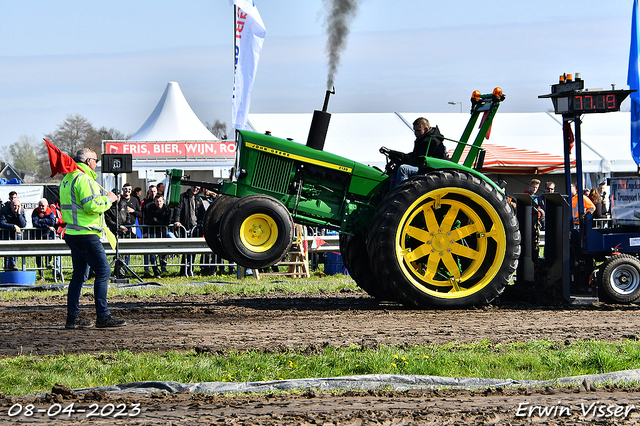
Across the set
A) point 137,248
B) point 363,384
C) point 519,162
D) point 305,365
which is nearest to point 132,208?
point 137,248

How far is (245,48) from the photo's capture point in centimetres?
1684

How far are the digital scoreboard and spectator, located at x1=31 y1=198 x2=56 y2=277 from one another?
419 inches

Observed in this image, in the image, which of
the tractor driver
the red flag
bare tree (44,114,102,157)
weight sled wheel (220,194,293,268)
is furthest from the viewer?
bare tree (44,114,102,157)

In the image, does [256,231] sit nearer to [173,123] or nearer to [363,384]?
[363,384]

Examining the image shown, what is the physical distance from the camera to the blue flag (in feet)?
41.0

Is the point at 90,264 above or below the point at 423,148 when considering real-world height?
below

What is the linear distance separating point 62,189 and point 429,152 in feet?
14.7

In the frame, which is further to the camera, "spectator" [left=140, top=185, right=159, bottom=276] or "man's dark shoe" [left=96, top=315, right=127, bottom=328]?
"spectator" [left=140, top=185, right=159, bottom=276]

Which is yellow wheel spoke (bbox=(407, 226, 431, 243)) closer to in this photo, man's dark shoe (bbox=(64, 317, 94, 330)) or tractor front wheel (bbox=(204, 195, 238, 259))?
tractor front wheel (bbox=(204, 195, 238, 259))

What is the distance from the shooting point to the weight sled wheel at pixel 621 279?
32.1ft

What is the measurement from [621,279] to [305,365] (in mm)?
5541

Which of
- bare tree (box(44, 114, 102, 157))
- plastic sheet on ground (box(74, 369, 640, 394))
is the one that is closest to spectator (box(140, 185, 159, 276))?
plastic sheet on ground (box(74, 369, 640, 394))

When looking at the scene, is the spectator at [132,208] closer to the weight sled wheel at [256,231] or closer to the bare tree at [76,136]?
the weight sled wheel at [256,231]

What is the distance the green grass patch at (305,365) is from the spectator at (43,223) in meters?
10.0
